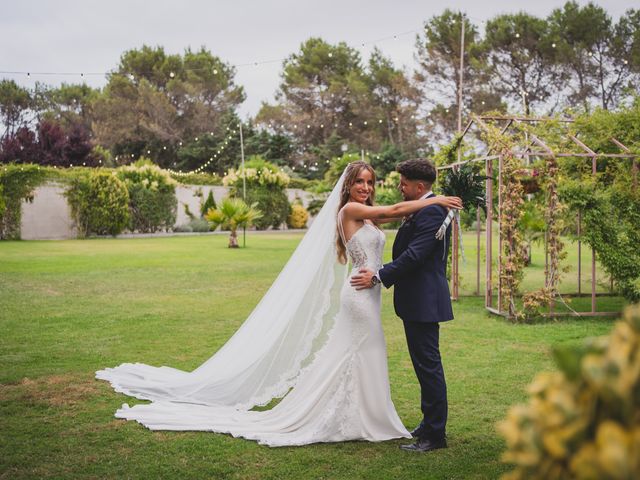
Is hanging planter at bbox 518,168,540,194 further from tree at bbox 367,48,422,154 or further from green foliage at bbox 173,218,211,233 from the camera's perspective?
tree at bbox 367,48,422,154

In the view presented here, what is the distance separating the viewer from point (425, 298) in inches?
176

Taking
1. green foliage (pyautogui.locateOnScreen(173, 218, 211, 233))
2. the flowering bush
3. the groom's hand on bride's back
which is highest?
the flowering bush

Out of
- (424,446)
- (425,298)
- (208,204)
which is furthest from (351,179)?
(208,204)

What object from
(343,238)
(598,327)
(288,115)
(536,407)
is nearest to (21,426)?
(343,238)

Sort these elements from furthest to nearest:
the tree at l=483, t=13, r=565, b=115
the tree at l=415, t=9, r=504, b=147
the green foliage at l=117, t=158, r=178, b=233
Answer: the tree at l=415, t=9, r=504, b=147 → the tree at l=483, t=13, r=565, b=115 → the green foliage at l=117, t=158, r=178, b=233

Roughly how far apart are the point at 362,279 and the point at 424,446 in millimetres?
1219

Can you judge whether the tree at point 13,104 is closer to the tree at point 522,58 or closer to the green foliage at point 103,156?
the green foliage at point 103,156

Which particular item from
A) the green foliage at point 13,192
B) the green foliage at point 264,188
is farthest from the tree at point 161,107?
the green foliage at point 13,192

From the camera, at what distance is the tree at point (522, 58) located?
4169cm

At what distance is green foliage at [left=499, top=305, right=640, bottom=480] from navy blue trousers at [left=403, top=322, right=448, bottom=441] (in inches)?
125

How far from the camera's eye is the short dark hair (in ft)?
15.1

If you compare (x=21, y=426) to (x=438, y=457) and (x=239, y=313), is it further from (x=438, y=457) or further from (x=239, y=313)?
(x=239, y=313)

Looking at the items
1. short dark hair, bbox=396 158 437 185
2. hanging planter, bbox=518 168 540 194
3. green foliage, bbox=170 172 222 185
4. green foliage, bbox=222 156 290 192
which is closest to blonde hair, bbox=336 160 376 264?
short dark hair, bbox=396 158 437 185

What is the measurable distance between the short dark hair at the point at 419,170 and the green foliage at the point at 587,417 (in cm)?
338
